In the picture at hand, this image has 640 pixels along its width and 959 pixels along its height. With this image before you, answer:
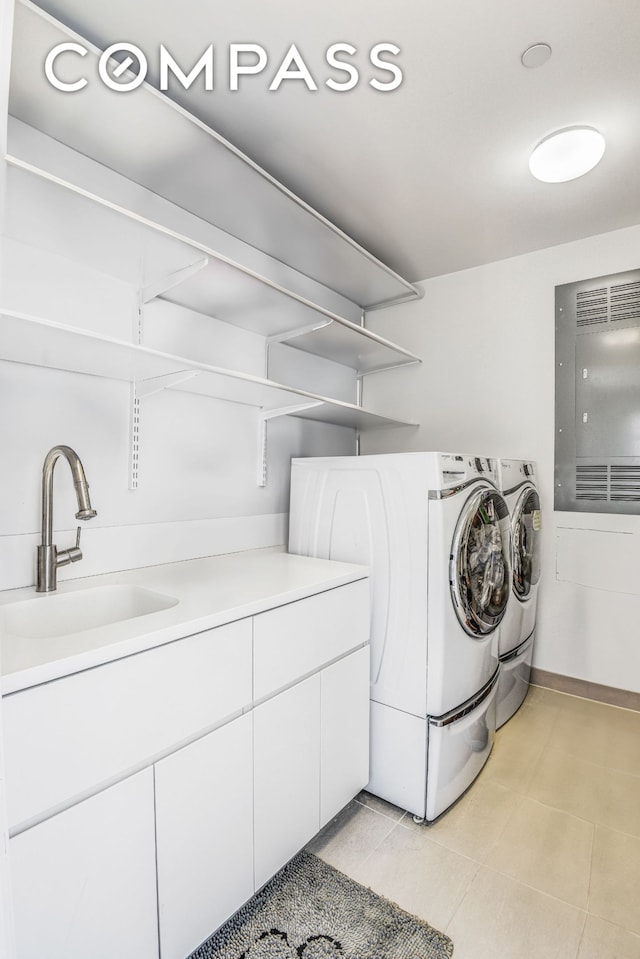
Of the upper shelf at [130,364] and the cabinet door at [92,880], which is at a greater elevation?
the upper shelf at [130,364]

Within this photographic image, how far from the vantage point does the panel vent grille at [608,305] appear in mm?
2514

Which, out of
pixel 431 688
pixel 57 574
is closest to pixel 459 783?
pixel 431 688

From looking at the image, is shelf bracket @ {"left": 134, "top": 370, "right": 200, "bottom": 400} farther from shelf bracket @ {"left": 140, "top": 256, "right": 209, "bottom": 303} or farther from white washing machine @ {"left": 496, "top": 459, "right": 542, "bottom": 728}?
white washing machine @ {"left": 496, "top": 459, "right": 542, "bottom": 728}

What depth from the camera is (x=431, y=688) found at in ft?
5.69

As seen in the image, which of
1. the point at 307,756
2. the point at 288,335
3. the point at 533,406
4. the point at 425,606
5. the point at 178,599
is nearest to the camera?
the point at 178,599

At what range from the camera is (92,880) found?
98 cm

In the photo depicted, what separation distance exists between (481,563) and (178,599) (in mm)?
1182

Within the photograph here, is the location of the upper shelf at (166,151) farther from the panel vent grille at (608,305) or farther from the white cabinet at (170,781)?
the white cabinet at (170,781)

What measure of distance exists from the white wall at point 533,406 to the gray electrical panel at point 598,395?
0.06 meters

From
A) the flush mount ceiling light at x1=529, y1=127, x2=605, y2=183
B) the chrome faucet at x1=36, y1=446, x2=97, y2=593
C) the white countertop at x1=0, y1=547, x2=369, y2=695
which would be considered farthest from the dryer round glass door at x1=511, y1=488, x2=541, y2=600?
the chrome faucet at x1=36, y1=446, x2=97, y2=593

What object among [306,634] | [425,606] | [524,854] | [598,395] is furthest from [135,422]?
[598,395]

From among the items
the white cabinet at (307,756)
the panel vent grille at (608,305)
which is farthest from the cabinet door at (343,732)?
the panel vent grille at (608,305)

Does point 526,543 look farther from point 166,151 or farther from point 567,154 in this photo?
point 166,151

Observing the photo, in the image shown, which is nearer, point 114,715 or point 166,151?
point 114,715
